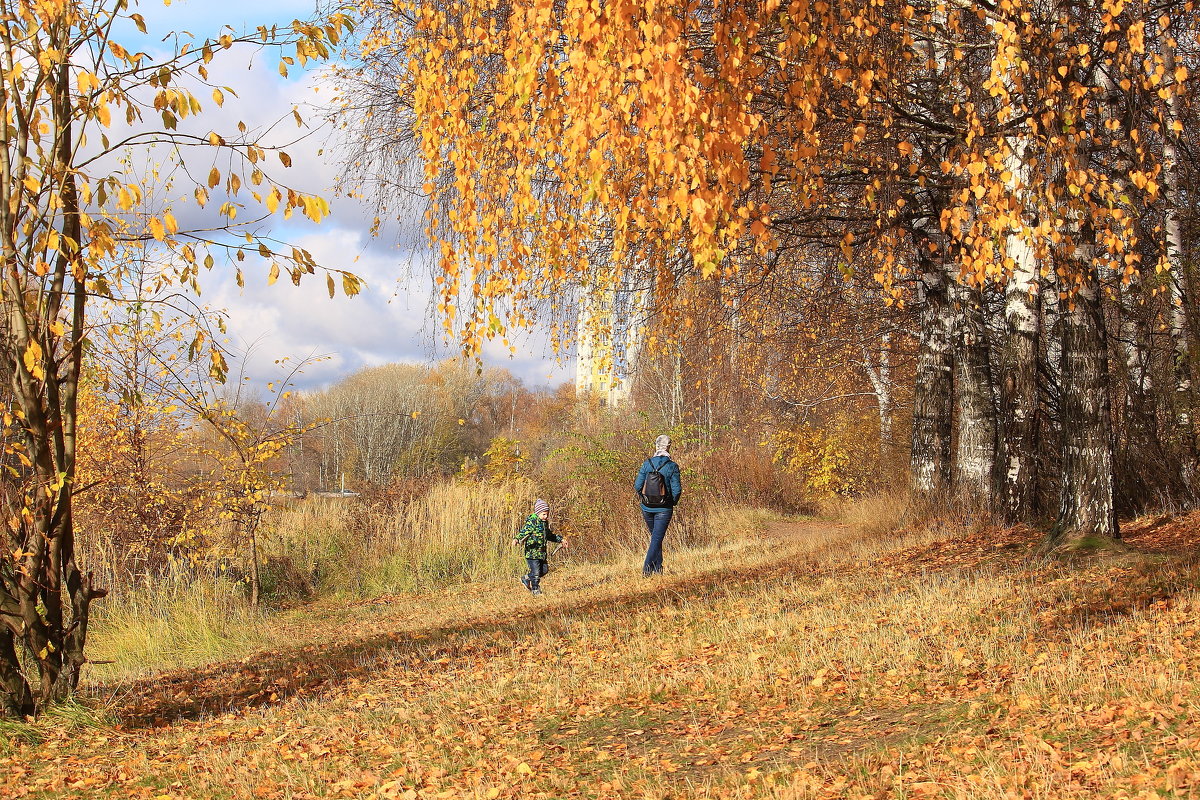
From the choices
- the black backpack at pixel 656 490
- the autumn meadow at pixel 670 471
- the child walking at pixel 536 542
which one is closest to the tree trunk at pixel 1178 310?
the autumn meadow at pixel 670 471

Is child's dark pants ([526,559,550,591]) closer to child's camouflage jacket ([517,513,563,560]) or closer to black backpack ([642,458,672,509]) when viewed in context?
child's camouflage jacket ([517,513,563,560])

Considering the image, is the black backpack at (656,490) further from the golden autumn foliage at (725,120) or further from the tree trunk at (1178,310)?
the tree trunk at (1178,310)

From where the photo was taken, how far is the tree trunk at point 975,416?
10273 millimetres

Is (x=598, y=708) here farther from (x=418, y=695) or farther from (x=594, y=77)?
(x=594, y=77)

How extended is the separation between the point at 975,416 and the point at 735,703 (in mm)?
6275

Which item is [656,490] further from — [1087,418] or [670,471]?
[1087,418]

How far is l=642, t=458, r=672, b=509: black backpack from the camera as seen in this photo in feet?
33.6

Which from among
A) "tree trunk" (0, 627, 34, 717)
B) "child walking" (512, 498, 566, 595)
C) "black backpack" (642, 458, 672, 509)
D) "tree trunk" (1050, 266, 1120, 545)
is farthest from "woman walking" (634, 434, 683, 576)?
"tree trunk" (0, 627, 34, 717)

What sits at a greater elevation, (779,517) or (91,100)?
(91,100)

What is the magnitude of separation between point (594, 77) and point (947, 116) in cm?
581

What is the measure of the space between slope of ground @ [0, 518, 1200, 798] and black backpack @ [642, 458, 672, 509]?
1651 mm

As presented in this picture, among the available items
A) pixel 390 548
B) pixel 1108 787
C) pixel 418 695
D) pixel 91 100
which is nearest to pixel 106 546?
pixel 390 548

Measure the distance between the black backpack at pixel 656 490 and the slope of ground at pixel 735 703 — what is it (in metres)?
→ 1.65

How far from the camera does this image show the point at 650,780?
4055 mm
